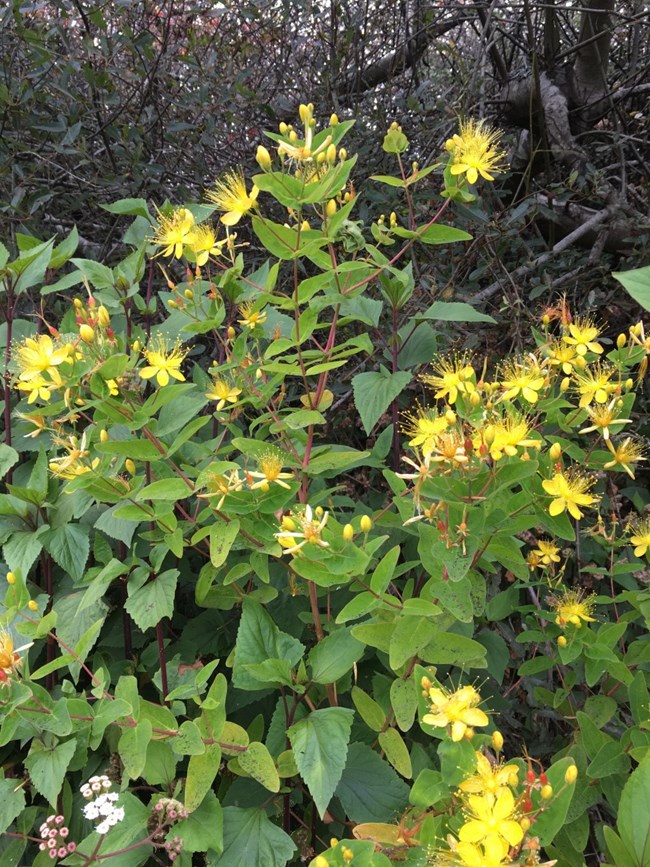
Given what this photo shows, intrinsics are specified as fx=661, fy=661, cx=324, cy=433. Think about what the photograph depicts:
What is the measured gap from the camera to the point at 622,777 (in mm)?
960

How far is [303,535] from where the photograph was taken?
832 mm

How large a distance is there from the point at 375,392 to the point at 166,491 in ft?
1.41

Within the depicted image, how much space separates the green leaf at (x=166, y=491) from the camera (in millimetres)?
935

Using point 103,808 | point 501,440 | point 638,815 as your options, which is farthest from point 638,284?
point 103,808

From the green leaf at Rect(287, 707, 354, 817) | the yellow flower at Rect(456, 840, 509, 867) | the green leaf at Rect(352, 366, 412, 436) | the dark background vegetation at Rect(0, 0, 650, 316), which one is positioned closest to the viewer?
the yellow flower at Rect(456, 840, 509, 867)

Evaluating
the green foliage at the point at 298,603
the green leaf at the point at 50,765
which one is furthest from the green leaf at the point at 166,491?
the green leaf at the point at 50,765

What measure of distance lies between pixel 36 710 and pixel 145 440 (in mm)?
401

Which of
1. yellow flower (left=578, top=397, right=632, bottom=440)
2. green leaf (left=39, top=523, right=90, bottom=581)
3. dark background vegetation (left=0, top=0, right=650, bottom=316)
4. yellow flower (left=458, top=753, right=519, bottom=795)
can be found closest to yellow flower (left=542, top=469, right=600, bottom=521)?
yellow flower (left=578, top=397, right=632, bottom=440)

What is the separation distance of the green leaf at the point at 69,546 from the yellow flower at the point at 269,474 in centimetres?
37

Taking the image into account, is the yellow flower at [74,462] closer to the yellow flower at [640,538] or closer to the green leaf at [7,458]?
the green leaf at [7,458]

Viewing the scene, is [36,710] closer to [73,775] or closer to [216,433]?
[73,775]

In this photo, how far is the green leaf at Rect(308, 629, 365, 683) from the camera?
91 centimetres

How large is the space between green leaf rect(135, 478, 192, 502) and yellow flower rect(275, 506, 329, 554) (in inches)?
7.2

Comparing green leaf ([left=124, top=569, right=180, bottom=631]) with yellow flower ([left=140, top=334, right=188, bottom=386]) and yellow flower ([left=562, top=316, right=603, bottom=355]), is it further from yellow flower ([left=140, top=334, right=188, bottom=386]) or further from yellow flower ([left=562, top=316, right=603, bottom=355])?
yellow flower ([left=562, top=316, right=603, bottom=355])
